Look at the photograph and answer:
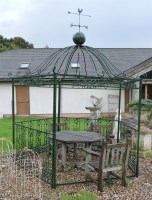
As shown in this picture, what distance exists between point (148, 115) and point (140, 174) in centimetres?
296

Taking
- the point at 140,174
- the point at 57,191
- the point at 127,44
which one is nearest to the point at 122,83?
the point at 140,174

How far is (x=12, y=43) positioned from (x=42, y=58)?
19.4m

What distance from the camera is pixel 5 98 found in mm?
20484

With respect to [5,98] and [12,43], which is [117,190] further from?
[12,43]

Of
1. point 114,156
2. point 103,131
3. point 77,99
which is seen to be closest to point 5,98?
point 77,99

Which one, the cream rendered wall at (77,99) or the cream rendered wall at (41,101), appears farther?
the cream rendered wall at (41,101)

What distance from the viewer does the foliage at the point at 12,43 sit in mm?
39544

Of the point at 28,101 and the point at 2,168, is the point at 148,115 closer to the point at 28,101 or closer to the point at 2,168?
the point at 2,168

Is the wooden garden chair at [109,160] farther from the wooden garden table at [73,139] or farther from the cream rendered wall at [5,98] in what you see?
the cream rendered wall at [5,98]

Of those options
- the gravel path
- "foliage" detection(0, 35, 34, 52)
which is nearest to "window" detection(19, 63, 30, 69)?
the gravel path

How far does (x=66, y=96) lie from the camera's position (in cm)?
2025

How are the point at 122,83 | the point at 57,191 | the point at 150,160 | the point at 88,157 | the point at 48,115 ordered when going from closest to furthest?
the point at 57,191 → the point at 88,157 → the point at 122,83 → the point at 150,160 → the point at 48,115

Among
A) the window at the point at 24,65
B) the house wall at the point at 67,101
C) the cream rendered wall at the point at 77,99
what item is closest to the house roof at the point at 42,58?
the window at the point at 24,65

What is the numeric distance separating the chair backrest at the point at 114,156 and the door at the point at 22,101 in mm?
14385
